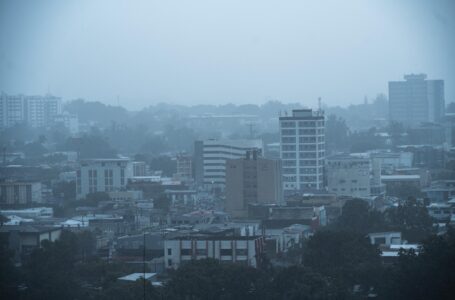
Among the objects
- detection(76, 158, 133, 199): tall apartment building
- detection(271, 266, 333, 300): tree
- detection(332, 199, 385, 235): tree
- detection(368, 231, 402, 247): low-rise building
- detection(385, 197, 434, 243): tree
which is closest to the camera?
detection(271, 266, 333, 300): tree

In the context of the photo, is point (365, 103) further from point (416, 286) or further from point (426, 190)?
point (416, 286)

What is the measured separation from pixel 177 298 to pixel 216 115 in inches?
1461

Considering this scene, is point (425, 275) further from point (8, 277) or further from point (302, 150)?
point (302, 150)

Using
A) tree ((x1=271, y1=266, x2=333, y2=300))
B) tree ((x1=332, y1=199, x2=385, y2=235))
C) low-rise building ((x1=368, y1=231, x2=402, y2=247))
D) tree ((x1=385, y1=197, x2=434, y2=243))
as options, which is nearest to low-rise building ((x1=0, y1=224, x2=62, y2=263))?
tree ((x1=332, y1=199, x2=385, y2=235))

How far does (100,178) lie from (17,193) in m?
1.68

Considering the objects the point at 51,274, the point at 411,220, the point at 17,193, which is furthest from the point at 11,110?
the point at 51,274

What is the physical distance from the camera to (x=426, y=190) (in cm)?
1560

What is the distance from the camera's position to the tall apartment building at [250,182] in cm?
1364

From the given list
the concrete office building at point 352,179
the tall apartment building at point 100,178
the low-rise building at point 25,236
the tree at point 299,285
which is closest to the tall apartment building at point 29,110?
the tall apartment building at point 100,178

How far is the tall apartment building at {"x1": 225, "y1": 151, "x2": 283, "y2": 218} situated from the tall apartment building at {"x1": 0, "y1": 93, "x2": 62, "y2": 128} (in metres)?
20.0

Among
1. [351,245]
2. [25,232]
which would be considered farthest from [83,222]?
[351,245]

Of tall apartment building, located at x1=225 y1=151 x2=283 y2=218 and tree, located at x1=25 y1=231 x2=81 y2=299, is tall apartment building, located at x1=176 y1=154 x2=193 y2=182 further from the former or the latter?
tree, located at x1=25 y1=231 x2=81 y2=299

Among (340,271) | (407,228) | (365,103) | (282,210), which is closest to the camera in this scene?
(340,271)

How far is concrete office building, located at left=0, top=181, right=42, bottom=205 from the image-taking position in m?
15.9
